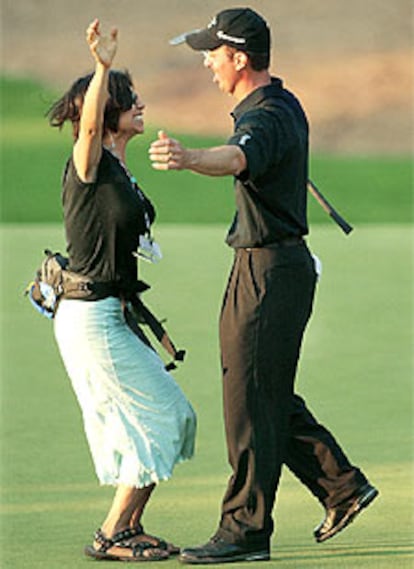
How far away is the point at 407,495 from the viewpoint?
668 cm

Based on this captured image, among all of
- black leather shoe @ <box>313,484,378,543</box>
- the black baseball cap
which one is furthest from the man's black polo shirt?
black leather shoe @ <box>313,484,378,543</box>

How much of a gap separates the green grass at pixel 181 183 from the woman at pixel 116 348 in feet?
42.7

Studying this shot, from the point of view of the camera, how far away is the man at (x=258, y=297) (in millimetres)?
5637

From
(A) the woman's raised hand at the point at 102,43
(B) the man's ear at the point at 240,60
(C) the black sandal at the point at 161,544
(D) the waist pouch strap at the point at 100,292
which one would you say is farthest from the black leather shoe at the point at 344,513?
(A) the woman's raised hand at the point at 102,43

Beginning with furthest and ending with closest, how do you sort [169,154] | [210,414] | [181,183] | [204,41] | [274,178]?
[181,183] → [210,414] → [204,41] → [274,178] → [169,154]

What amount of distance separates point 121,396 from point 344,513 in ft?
2.84

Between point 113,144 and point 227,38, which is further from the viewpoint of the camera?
point 113,144

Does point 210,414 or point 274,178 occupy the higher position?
point 274,178

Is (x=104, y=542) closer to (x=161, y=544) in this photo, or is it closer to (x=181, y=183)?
(x=161, y=544)

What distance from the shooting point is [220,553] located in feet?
18.7

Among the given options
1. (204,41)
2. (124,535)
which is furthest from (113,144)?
(124,535)

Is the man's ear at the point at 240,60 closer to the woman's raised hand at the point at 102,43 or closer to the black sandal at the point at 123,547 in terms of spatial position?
the woman's raised hand at the point at 102,43

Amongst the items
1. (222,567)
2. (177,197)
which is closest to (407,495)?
(222,567)

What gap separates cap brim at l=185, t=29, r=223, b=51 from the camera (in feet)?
18.6
